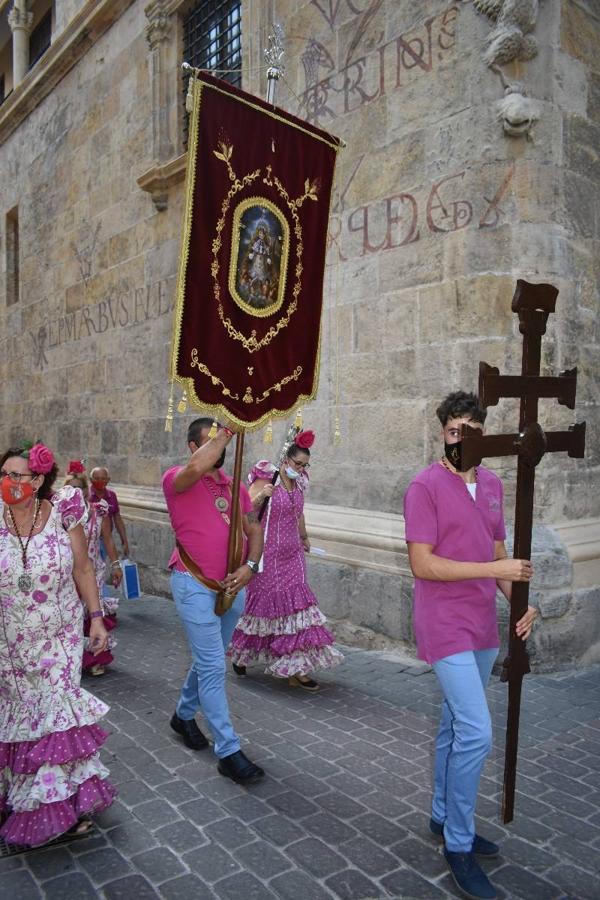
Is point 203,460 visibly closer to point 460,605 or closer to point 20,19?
point 460,605

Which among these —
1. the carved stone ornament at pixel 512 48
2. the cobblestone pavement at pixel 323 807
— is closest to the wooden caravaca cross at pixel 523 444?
the cobblestone pavement at pixel 323 807

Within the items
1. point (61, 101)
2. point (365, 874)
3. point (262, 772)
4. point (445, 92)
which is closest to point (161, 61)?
point (61, 101)

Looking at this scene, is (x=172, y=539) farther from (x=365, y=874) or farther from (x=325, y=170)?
(x=365, y=874)

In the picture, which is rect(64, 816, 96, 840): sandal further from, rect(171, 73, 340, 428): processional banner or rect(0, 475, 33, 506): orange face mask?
rect(171, 73, 340, 428): processional banner

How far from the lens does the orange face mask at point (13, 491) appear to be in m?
3.37

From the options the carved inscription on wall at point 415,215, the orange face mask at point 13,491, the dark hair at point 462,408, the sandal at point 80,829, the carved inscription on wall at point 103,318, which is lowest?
the sandal at point 80,829

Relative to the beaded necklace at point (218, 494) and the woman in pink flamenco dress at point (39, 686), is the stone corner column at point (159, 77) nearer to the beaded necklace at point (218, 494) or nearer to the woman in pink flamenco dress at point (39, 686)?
the beaded necklace at point (218, 494)

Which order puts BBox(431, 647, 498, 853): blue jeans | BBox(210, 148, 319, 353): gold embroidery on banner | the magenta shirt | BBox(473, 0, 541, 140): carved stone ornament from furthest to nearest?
BBox(473, 0, 541, 140): carved stone ornament
BBox(210, 148, 319, 353): gold embroidery on banner
the magenta shirt
BBox(431, 647, 498, 853): blue jeans

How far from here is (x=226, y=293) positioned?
4.21 meters

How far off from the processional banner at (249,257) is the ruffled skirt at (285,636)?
1757mm

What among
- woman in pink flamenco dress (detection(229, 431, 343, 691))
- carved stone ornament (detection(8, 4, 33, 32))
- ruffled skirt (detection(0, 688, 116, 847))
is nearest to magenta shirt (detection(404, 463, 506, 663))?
ruffled skirt (detection(0, 688, 116, 847))

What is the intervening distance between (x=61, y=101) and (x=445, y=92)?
8824 millimetres

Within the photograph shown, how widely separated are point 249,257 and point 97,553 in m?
3.25

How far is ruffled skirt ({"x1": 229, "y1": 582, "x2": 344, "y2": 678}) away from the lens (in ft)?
18.0
